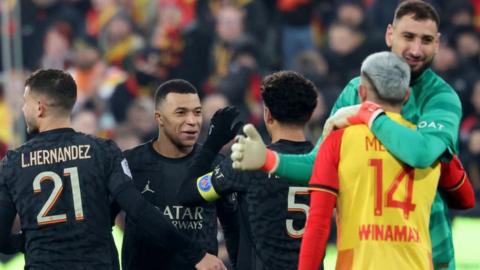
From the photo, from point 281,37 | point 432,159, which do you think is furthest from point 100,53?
point 432,159

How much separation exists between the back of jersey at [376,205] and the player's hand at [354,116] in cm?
4

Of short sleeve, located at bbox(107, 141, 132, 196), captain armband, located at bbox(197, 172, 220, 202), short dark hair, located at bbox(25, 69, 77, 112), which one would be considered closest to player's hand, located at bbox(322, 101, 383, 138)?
captain armband, located at bbox(197, 172, 220, 202)

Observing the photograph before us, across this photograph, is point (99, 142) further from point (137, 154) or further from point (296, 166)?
point (296, 166)

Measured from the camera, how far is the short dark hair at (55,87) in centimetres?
764

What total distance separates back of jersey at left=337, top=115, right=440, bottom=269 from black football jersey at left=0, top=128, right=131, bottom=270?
57.0 inches

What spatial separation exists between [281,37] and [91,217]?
9753 mm

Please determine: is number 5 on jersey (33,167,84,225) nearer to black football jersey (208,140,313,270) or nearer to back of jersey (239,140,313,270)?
black football jersey (208,140,313,270)

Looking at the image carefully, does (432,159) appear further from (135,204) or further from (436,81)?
(135,204)

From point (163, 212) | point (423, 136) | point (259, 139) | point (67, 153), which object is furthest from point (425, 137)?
point (163, 212)

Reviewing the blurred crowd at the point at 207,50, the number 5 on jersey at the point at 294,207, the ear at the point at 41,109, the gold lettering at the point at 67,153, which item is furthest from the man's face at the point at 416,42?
the blurred crowd at the point at 207,50

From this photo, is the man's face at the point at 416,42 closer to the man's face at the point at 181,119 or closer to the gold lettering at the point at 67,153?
the man's face at the point at 181,119

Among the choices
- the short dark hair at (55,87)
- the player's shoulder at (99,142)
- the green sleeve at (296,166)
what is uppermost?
the short dark hair at (55,87)

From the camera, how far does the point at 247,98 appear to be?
1611 centimetres

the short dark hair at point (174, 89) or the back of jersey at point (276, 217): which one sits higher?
the short dark hair at point (174, 89)
